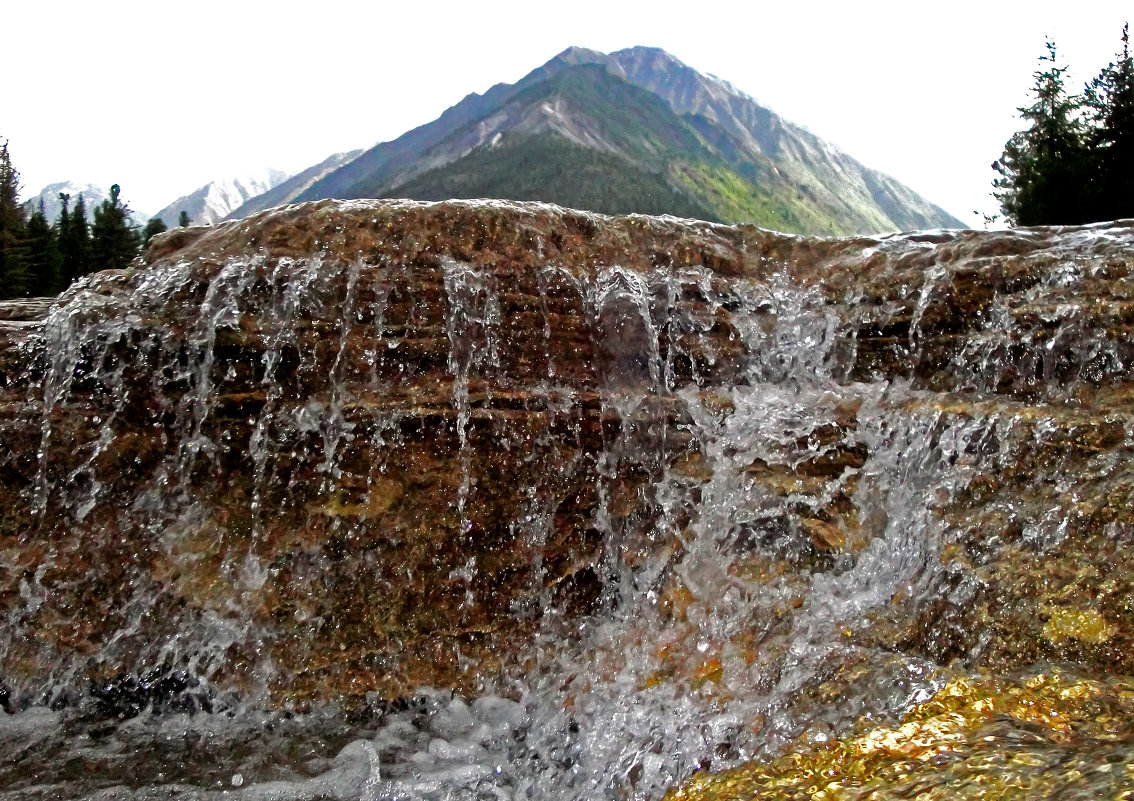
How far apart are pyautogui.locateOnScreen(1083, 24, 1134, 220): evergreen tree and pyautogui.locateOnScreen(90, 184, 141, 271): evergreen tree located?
177 ft

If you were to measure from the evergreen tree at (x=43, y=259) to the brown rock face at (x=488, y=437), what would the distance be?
43766 millimetres

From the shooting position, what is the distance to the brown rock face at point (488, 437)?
7.32 meters

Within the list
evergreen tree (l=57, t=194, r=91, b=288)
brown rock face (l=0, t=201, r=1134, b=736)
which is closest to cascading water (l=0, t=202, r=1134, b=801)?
brown rock face (l=0, t=201, r=1134, b=736)

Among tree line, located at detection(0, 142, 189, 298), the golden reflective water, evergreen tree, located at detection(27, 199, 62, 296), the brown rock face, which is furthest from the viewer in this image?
evergreen tree, located at detection(27, 199, 62, 296)

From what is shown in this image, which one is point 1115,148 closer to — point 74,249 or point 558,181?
point 74,249

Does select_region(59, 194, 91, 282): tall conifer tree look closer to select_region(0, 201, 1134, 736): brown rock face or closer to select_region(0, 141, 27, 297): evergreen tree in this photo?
select_region(0, 141, 27, 297): evergreen tree

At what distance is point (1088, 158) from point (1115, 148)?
914mm

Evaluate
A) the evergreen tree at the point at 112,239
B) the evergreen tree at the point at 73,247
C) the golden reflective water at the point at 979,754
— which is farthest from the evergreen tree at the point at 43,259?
the golden reflective water at the point at 979,754

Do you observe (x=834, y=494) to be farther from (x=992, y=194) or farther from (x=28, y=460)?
(x=992, y=194)

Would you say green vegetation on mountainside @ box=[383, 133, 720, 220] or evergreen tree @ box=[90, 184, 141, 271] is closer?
evergreen tree @ box=[90, 184, 141, 271]

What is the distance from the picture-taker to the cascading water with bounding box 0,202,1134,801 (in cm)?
650

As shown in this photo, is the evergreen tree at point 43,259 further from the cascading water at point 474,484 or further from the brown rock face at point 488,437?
the cascading water at point 474,484

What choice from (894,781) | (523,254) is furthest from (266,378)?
(894,781)

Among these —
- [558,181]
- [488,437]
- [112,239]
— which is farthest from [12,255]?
[558,181]
